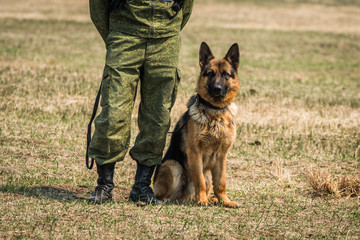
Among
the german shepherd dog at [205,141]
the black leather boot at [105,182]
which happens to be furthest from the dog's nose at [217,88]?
the black leather boot at [105,182]

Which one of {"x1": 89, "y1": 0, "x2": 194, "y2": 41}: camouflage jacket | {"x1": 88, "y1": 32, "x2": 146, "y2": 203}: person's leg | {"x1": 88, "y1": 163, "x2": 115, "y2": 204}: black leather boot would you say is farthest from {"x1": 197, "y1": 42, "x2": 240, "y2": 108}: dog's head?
{"x1": 88, "y1": 163, "x2": 115, "y2": 204}: black leather boot

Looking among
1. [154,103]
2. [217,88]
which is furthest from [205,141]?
[154,103]

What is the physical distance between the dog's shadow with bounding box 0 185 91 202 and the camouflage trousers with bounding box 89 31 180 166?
21.8 inches

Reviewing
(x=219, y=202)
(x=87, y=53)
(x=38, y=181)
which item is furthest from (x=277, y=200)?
(x=87, y=53)

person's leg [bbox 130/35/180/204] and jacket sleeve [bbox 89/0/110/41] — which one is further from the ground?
jacket sleeve [bbox 89/0/110/41]

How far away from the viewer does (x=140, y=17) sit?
505cm

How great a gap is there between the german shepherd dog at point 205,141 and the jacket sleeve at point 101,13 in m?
1.06

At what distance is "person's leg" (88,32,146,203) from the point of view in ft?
16.6

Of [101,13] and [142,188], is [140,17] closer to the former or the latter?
[101,13]

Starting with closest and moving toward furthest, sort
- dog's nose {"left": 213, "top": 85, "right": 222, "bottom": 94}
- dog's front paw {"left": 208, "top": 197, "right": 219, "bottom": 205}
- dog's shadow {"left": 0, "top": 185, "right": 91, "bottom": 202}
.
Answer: dog's shadow {"left": 0, "top": 185, "right": 91, "bottom": 202}, dog's nose {"left": 213, "top": 85, "right": 222, "bottom": 94}, dog's front paw {"left": 208, "top": 197, "right": 219, "bottom": 205}

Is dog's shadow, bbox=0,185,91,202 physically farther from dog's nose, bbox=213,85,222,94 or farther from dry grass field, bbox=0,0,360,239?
dog's nose, bbox=213,85,222,94

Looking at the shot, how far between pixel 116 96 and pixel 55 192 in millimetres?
1322

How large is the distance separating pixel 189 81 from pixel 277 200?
26.8 feet

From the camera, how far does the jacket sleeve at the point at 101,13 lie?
521 cm
